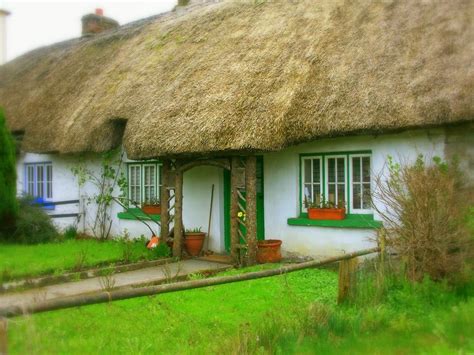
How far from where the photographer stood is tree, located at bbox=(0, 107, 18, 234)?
36.8ft

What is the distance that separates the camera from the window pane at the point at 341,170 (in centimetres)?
885

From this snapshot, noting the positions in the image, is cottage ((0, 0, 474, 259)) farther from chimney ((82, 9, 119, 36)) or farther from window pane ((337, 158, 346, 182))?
chimney ((82, 9, 119, 36))

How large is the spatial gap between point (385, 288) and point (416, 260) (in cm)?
71

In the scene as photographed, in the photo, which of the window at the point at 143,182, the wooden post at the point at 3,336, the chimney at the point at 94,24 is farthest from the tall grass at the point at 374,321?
the chimney at the point at 94,24

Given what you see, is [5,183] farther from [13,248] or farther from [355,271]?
[355,271]

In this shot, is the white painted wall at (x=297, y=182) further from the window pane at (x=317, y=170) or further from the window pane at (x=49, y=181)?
the window pane at (x=49, y=181)

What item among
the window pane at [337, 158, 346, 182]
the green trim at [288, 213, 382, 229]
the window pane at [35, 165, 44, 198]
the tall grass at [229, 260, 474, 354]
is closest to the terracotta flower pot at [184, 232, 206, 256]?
the green trim at [288, 213, 382, 229]

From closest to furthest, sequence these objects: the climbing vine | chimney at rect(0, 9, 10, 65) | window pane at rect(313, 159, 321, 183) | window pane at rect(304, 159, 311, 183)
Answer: window pane at rect(313, 159, 321, 183) < window pane at rect(304, 159, 311, 183) < the climbing vine < chimney at rect(0, 9, 10, 65)

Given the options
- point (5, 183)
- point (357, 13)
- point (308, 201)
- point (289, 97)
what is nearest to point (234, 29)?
point (357, 13)

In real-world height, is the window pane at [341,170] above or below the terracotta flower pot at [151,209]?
above

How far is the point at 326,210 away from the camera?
879cm

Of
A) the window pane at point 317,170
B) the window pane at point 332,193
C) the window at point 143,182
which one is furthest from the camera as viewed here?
the window at point 143,182

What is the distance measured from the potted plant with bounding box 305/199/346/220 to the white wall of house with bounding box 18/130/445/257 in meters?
0.21

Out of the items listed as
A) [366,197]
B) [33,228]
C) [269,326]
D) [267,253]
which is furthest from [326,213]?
[33,228]
